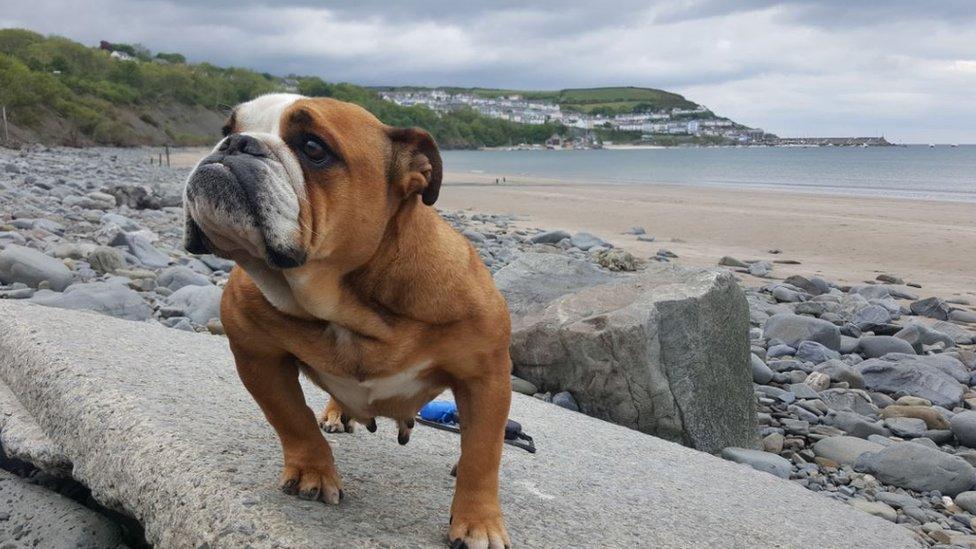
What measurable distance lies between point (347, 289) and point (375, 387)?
392 mm

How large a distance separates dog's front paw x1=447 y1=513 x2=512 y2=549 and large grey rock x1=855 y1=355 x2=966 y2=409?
6.70 meters

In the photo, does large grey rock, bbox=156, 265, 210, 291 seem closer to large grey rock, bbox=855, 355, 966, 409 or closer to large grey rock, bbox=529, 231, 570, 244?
large grey rock, bbox=855, 355, 966, 409

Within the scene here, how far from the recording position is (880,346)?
33.1ft

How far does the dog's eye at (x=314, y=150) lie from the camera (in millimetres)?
2957

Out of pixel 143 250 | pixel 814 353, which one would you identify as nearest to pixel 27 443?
pixel 143 250

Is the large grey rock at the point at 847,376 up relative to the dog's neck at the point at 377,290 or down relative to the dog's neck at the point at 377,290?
down

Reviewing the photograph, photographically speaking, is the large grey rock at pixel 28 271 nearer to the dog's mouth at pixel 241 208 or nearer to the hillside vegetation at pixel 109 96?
the dog's mouth at pixel 241 208

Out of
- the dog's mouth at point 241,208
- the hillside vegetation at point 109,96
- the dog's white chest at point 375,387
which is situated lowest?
the hillside vegetation at point 109,96

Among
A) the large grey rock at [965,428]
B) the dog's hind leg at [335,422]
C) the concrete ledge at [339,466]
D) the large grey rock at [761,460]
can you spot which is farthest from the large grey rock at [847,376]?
the dog's hind leg at [335,422]

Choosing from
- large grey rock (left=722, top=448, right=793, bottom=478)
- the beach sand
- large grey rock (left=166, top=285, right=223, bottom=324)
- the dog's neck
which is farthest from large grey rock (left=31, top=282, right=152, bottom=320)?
the beach sand

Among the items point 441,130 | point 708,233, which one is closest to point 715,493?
point 708,233

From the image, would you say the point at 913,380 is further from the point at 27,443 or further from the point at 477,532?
the point at 27,443

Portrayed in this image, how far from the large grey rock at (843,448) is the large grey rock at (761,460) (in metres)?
0.51

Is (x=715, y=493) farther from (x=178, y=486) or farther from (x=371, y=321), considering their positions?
(x=178, y=486)
